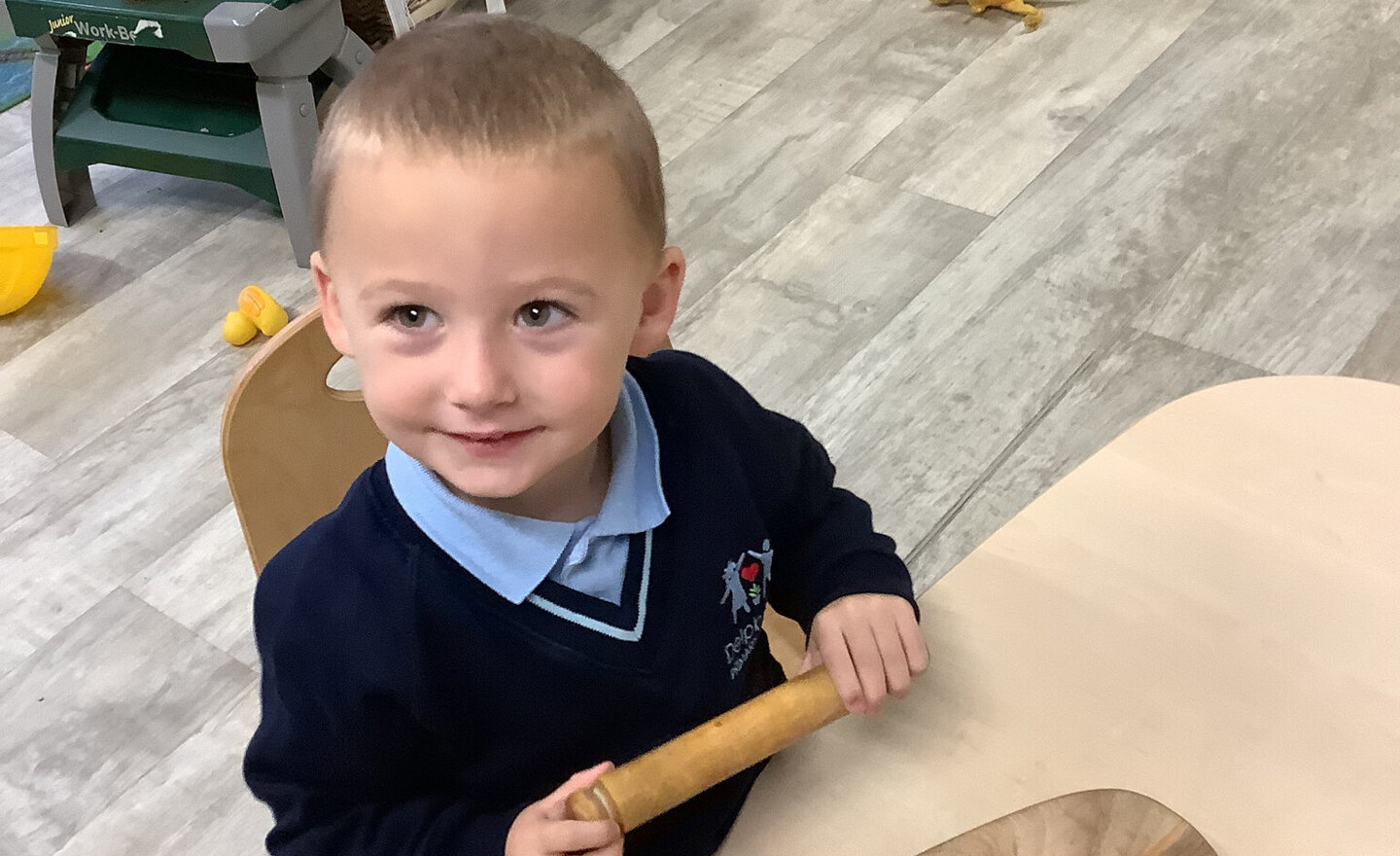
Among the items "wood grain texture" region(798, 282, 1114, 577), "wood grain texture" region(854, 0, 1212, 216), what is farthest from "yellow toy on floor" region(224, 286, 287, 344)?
"wood grain texture" region(854, 0, 1212, 216)

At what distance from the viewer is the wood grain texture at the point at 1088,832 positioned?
1.53 ft

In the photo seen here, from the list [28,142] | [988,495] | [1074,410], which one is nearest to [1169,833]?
[988,495]

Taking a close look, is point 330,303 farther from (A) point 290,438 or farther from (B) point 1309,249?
(B) point 1309,249

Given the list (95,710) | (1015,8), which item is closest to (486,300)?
(95,710)

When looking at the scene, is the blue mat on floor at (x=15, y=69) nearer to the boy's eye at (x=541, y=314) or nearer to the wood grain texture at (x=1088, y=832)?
the boy's eye at (x=541, y=314)

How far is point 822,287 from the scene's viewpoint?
1.66m

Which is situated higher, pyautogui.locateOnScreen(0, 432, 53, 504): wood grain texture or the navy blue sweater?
the navy blue sweater

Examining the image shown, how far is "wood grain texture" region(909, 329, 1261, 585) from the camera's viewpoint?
1327mm

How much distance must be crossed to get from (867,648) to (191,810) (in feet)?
2.91

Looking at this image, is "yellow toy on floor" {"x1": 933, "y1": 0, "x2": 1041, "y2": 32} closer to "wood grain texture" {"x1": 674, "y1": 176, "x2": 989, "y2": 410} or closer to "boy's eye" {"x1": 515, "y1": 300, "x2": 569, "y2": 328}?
"wood grain texture" {"x1": 674, "y1": 176, "x2": 989, "y2": 410}

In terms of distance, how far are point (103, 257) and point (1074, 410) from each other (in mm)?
1443

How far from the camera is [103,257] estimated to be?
1846 mm

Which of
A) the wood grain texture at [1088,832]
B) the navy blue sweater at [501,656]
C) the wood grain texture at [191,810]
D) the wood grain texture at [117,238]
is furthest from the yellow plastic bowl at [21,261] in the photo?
the wood grain texture at [1088,832]

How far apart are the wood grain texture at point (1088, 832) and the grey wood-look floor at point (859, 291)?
0.80 metres
